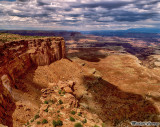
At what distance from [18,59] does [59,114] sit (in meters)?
16.5

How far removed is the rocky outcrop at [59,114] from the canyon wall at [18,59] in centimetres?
478

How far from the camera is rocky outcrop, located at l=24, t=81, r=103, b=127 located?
13666 mm

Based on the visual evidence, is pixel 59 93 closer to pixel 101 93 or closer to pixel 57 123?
pixel 57 123

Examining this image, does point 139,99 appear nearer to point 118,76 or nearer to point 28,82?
point 118,76

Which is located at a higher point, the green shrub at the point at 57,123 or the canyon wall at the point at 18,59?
the canyon wall at the point at 18,59

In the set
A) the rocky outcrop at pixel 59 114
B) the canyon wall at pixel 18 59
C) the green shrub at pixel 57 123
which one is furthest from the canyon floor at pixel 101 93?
the green shrub at pixel 57 123

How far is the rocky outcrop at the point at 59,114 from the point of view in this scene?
13.7 m

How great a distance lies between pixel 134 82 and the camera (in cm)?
3953

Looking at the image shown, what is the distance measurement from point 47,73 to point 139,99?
2480 centimetres

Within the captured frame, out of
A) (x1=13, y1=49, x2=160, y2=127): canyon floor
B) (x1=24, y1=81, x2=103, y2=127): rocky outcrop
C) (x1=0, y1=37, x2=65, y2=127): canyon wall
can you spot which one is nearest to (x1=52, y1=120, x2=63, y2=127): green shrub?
(x1=24, y1=81, x2=103, y2=127): rocky outcrop

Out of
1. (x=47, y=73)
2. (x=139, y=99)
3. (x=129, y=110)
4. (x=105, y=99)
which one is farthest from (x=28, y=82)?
(x=139, y=99)

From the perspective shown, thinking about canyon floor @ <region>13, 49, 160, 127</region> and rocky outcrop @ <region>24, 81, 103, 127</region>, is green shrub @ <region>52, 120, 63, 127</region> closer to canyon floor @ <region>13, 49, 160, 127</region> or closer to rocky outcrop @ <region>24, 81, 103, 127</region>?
rocky outcrop @ <region>24, 81, 103, 127</region>

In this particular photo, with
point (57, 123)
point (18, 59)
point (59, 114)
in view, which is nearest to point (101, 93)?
point (59, 114)

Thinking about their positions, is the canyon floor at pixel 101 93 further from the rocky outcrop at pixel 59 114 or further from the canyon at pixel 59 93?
the rocky outcrop at pixel 59 114
